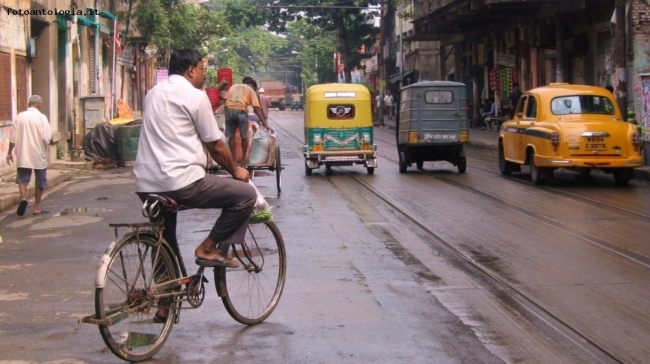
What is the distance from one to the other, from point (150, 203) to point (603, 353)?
315 cm

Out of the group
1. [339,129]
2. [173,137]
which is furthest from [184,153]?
[339,129]

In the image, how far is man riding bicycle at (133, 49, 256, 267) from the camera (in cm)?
614

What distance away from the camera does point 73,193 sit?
58.7ft

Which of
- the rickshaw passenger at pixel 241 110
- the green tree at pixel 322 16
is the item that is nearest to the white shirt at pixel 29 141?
the rickshaw passenger at pixel 241 110

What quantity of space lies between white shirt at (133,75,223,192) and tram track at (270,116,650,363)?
2874mm

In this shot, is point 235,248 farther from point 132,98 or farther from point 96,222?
point 132,98

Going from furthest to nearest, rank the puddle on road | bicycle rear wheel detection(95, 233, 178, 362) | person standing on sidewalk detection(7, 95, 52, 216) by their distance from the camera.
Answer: the puddle on road
person standing on sidewalk detection(7, 95, 52, 216)
bicycle rear wheel detection(95, 233, 178, 362)

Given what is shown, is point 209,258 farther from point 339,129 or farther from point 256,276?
point 339,129

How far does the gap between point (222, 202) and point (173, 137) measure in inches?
21.9

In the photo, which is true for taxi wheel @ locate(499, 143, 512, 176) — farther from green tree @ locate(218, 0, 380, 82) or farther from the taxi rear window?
green tree @ locate(218, 0, 380, 82)

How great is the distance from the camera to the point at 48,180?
1919 centimetres

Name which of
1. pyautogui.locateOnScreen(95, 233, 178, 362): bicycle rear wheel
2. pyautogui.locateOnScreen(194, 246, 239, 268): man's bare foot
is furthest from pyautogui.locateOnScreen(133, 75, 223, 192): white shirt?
pyautogui.locateOnScreen(194, 246, 239, 268): man's bare foot

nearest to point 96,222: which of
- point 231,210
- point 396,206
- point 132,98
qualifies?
point 396,206

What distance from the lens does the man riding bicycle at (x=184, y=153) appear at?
242 inches
